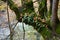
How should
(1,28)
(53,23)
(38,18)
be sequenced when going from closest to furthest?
(53,23) < (38,18) < (1,28)

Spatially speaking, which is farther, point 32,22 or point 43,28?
point 32,22

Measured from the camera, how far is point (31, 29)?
10.8ft

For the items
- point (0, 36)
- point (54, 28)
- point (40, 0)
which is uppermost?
point (40, 0)

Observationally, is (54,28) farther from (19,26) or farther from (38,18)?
(19,26)

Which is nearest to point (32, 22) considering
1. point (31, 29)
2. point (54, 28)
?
point (31, 29)

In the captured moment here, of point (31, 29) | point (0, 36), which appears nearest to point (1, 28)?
point (0, 36)

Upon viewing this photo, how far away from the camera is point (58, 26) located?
2973mm

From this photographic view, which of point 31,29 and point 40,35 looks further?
point 31,29

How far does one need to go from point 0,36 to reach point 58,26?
125 centimetres

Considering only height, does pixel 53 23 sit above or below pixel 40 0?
below

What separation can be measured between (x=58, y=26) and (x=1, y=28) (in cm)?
147

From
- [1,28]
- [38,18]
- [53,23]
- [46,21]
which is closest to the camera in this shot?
[53,23]

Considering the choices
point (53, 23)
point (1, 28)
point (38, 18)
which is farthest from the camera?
point (1, 28)

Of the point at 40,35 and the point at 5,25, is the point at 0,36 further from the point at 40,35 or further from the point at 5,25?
the point at 40,35
